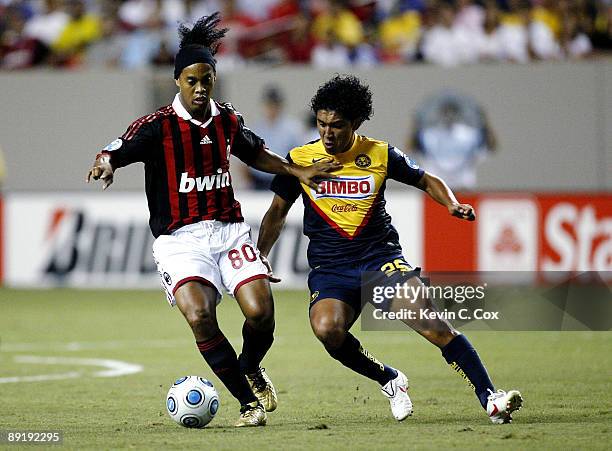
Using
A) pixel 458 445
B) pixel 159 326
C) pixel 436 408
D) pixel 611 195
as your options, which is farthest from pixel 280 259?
pixel 458 445

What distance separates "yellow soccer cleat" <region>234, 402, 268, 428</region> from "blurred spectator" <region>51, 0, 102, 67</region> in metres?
12.9

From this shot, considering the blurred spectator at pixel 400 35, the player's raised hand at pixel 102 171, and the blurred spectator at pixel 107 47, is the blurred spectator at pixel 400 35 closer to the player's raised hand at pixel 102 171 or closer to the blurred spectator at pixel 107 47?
the blurred spectator at pixel 107 47

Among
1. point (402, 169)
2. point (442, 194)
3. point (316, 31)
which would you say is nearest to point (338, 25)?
point (316, 31)

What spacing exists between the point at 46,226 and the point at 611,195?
778cm

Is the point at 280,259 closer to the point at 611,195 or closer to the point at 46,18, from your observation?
the point at 611,195

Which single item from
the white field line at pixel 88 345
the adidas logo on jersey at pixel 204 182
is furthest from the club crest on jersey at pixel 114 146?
the white field line at pixel 88 345

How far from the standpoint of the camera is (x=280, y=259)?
16.7 m

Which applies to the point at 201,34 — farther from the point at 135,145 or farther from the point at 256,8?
the point at 256,8

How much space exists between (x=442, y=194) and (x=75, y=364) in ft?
14.9

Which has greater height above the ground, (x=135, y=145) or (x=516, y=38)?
(x=516, y=38)

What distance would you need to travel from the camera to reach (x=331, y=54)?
59.9ft

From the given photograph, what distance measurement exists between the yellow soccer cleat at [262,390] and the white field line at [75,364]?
247 centimetres

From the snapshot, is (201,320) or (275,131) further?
(275,131)

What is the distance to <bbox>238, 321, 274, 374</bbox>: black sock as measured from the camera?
298 inches
